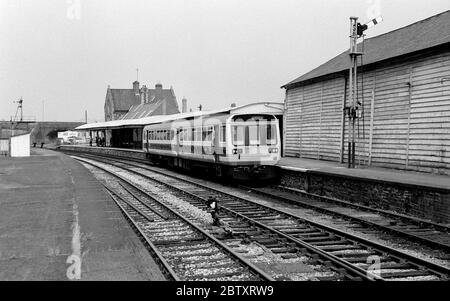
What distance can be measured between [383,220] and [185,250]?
4.93 m

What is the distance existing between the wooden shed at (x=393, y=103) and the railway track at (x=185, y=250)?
817 centimetres

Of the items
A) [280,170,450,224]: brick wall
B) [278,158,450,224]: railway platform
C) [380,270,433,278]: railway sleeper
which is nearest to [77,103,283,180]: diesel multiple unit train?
[278,158,450,224]: railway platform

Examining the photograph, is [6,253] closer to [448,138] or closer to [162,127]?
[448,138]

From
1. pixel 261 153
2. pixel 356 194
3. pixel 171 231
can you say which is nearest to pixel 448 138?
pixel 356 194

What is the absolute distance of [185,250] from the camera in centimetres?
757

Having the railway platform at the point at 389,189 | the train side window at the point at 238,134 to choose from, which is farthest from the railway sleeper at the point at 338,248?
the train side window at the point at 238,134

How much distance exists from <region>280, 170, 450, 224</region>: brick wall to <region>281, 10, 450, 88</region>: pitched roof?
4804mm

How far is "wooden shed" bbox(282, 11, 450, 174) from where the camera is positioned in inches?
547

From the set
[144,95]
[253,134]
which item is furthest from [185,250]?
[144,95]

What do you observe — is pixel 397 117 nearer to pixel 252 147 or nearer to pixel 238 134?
pixel 252 147
